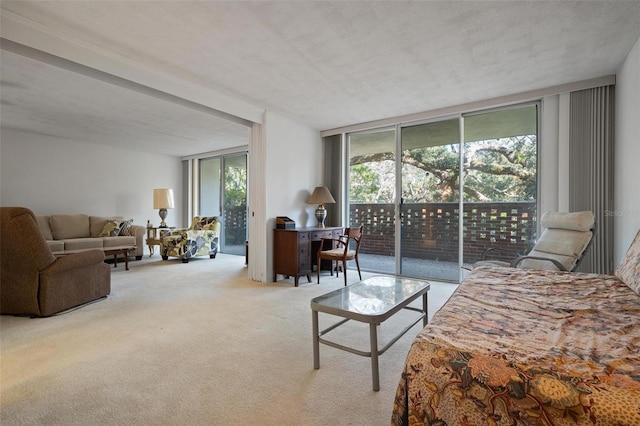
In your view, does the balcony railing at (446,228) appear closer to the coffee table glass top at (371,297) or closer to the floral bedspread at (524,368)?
the coffee table glass top at (371,297)

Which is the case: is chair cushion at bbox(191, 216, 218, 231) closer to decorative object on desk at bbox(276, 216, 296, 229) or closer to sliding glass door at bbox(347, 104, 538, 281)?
decorative object on desk at bbox(276, 216, 296, 229)

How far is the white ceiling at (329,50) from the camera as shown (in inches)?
82.1

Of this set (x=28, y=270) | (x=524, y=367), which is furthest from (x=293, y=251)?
(x=524, y=367)

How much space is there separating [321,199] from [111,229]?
13.4ft

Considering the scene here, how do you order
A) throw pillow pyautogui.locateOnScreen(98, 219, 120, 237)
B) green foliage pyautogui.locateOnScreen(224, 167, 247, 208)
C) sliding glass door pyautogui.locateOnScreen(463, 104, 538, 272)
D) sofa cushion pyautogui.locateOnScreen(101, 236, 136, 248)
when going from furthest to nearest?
1. green foliage pyautogui.locateOnScreen(224, 167, 247, 208)
2. throw pillow pyautogui.locateOnScreen(98, 219, 120, 237)
3. sofa cushion pyautogui.locateOnScreen(101, 236, 136, 248)
4. sliding glass door pyautogui.locateOnScreen(463, 104, 538, 272)

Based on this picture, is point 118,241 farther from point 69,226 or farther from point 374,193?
point 374,193

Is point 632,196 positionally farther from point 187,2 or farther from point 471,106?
point 187,2

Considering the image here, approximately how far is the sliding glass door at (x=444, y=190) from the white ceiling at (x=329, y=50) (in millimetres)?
479

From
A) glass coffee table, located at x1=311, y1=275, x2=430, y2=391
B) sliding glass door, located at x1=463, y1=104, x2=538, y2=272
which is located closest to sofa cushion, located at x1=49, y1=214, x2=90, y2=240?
glass coffee table, located at x1=311, y1=275, x2=430, y2=391

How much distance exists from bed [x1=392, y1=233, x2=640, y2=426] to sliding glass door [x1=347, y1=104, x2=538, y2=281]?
257cm

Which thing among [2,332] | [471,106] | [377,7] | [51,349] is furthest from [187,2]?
[471,106]

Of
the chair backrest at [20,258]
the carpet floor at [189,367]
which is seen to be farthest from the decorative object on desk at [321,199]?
the chair backrest at [20,258]

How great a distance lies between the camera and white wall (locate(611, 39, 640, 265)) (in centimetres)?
251

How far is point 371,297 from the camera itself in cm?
219
